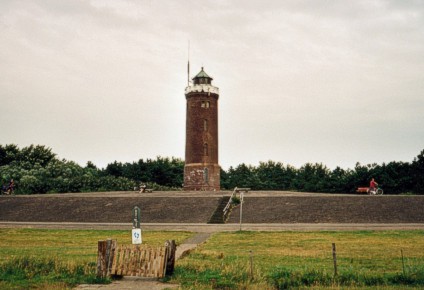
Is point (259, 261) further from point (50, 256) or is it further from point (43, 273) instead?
point (50, 256)

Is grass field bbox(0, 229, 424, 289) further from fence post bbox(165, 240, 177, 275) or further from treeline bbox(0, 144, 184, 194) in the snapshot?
treeline bbox(0, 144, 184, 194)

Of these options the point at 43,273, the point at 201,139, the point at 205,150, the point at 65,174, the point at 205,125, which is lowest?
the point at 43,273

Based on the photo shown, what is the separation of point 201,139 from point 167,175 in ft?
117

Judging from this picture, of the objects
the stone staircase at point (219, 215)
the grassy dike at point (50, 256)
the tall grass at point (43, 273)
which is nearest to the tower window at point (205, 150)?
the stone staircase at point (219, 215)

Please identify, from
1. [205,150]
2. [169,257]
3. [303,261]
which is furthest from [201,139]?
[169,257]

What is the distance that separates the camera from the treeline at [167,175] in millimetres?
61219

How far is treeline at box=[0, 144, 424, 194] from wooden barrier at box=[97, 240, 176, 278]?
49.1m

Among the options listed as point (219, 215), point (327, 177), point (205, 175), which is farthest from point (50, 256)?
point (327, 177)

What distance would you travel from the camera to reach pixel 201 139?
55438 mm

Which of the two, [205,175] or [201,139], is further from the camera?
[201,139]

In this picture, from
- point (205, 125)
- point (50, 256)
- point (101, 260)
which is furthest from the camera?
point (205, 125)

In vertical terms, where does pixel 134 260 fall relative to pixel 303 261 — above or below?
above

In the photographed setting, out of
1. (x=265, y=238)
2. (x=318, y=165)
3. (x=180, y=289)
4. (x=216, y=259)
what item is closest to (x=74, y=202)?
(x=265, y=238)

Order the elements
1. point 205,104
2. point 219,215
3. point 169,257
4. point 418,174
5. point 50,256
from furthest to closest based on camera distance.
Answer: point 418,174 → point 205,104 → point 219,215 → point 50,256 → point 169,257
